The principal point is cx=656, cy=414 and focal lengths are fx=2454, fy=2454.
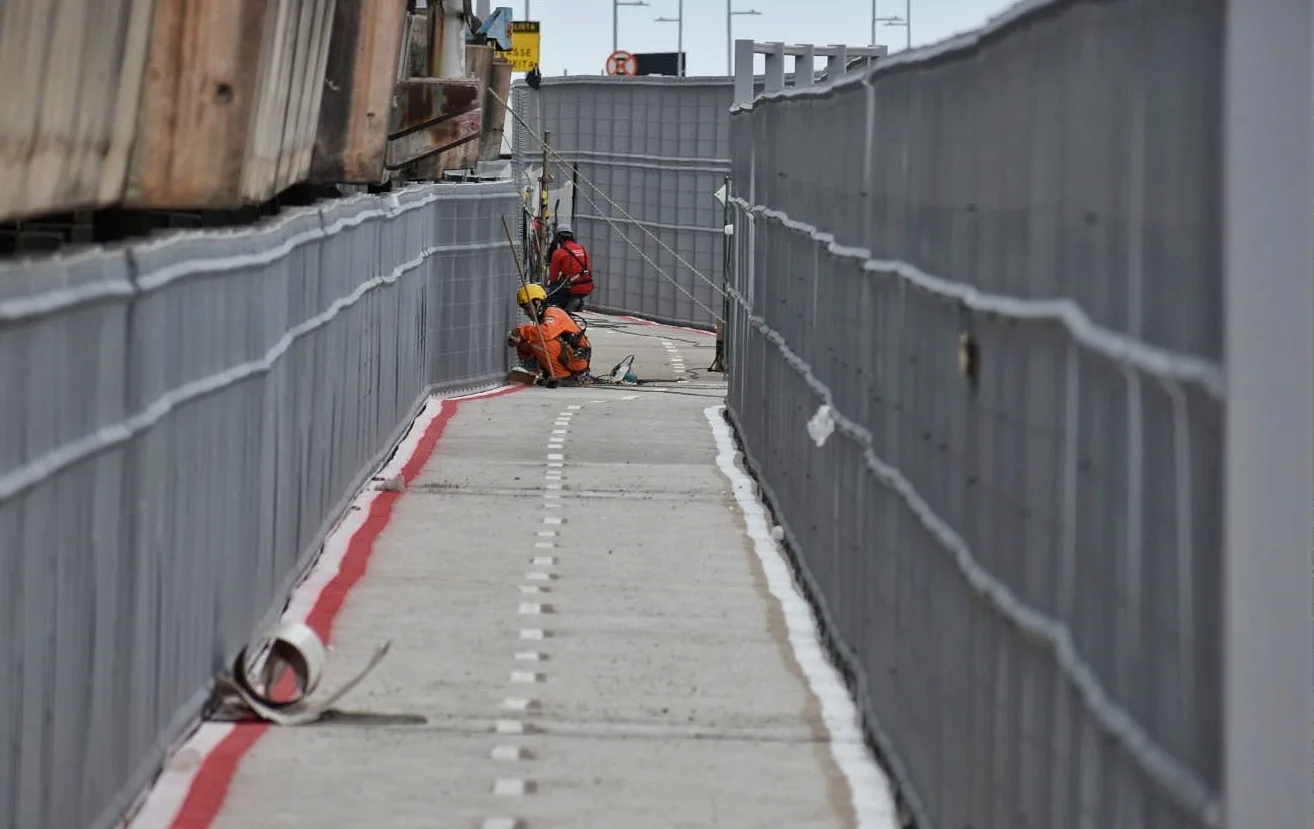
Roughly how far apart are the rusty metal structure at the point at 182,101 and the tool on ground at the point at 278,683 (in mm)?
1775

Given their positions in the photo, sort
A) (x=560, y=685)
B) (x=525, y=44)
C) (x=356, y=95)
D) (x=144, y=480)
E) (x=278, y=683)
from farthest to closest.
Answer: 1. (x=525, y=44)
2. (x=356, y=95)
3. (x=560, y=685)
4. (x=278, y=683)
5. (x=144, y=480)

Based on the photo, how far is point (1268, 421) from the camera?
3.85 meters

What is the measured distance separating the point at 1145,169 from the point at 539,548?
10.3 metres

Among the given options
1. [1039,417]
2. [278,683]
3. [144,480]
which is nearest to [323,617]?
[278,683]

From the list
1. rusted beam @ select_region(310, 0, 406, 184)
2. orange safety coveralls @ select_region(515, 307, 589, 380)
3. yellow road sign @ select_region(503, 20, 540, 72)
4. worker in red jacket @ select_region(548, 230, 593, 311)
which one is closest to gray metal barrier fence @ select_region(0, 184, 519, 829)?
rusted beam @ select_region(310, 0, 406, 184)

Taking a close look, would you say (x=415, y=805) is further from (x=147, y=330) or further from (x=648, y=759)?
(x=147, y=330)

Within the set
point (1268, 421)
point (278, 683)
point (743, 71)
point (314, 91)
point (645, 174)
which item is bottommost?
point (278, 683)

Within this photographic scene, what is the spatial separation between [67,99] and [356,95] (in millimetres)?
8949

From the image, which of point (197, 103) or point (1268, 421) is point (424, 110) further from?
point (1268, 421)

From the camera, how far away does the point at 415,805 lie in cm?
809

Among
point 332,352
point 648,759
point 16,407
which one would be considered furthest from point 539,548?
point 16,407

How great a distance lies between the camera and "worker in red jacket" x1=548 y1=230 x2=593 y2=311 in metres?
42.3

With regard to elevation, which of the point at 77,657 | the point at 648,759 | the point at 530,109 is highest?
the point at 530,109

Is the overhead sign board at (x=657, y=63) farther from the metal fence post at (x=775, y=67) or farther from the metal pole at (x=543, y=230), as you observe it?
the metal fence post at (x=775, y=67)
